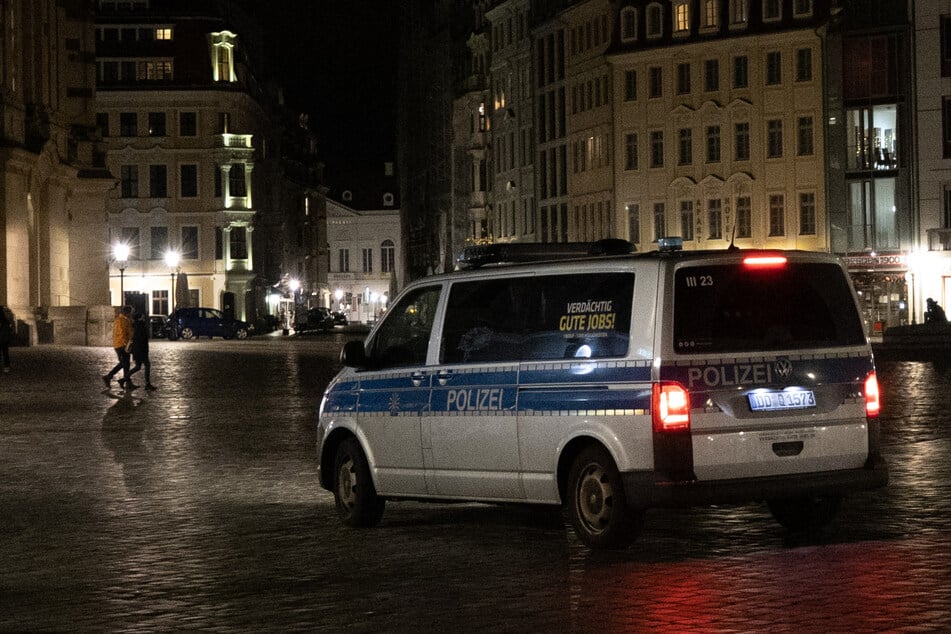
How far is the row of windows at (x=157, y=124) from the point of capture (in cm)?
11475

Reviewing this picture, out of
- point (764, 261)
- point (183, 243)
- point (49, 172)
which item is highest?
point (49, 172)

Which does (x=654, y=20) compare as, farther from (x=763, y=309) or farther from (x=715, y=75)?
(x=763, y=309)

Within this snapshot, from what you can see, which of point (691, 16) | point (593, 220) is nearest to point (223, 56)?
point (593, 220)

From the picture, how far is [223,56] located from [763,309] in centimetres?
10538

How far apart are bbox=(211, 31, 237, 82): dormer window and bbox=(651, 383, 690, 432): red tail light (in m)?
105

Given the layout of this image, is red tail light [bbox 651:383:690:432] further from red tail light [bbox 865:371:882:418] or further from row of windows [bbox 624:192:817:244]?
row of windows [bbox 624:192:817:244]

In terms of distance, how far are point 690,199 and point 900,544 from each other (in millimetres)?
75446

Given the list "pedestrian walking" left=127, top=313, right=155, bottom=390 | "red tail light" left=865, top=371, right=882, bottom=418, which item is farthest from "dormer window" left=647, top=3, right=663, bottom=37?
"red tail light" left=865, top=371, right=882, bottom=418

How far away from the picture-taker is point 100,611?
35.0 feet

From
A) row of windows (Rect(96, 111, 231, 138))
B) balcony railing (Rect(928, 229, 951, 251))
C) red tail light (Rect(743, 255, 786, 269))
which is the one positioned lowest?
red tail light (Rect(743, 255, 786, 269))

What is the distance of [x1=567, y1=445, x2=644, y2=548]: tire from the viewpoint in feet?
40.4

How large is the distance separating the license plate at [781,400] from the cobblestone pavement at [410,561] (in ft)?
2.98

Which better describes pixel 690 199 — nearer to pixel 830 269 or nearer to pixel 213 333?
pixel 213 333

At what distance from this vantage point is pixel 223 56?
379 feet
